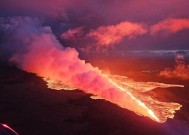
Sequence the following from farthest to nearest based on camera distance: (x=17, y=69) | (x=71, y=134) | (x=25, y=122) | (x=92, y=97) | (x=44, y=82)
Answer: (x=17, y=69), (x=44, y=82), (x=92, y=97), (x=25, y=122), (x=71, y=134)

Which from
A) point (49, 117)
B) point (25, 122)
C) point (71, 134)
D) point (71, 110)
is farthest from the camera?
point (71, 110)

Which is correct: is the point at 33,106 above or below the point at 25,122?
above

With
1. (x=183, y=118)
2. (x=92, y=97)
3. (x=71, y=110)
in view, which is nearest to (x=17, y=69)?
(x=92, y=97)

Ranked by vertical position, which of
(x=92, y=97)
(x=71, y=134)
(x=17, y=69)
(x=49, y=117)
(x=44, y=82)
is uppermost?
(x=17, y=69)

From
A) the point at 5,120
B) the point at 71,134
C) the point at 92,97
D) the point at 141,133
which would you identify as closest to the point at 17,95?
the point at 92,97

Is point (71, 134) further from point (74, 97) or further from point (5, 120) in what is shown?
point (74, 97)

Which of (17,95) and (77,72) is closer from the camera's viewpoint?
(17,95)

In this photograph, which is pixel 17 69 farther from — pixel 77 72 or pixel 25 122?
pixel 25 122
